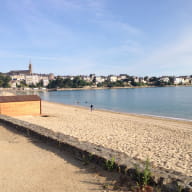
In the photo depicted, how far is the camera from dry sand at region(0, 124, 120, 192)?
167 inches

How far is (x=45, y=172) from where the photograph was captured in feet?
16.3

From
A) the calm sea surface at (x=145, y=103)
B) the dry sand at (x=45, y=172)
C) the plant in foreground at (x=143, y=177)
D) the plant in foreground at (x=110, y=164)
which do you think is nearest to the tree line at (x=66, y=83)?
the calm sea surface at (x=145, y=103)

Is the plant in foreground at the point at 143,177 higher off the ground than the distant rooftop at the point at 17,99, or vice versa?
the distant rooftop at the point at 17,99

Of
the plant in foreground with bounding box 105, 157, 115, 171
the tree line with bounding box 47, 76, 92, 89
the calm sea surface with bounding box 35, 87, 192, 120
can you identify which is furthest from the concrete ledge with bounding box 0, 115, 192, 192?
the tree line with bounding box 47, 76, 92, 89

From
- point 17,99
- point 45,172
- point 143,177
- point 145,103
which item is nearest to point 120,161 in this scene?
point 143,177

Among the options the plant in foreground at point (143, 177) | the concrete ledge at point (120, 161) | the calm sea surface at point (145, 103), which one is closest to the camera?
the concrete ledge at point (120, 161)

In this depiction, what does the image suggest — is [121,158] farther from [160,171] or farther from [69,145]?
[69,145]

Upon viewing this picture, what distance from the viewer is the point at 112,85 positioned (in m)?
178

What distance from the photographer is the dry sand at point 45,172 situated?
4238 mm

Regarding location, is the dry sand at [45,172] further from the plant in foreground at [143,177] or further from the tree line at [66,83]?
the tree line at [66,83]

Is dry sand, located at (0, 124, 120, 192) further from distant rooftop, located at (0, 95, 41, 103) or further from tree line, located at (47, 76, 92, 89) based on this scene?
tree line, located at (47, 76, 92, 89)

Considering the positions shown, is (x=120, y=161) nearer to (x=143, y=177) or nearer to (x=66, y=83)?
(x=143, y=177)

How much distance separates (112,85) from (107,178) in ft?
571

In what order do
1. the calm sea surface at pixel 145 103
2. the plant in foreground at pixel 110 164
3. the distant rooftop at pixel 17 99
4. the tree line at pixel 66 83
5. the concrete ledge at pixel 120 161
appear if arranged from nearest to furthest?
the concrete ledge at pixel 120 161 → the plant in foreground at pixel 110 164 → the distant rooftop at pixel 17 99 → the calm sea surface at pixel 145 103 → the tree line at pixel 66 83
